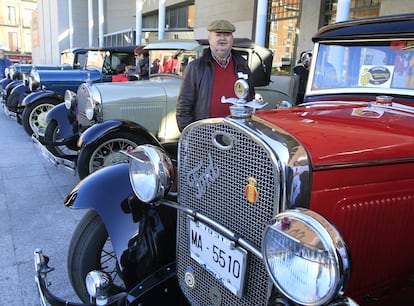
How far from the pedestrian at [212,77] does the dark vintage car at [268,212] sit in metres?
1.00

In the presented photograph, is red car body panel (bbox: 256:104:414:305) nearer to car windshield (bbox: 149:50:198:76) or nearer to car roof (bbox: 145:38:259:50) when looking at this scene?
car roof (bbox: 145:38:259:50)

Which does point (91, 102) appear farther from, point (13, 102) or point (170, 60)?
point (13, 102)

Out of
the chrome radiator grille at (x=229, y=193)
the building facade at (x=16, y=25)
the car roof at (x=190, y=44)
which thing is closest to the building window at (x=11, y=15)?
the building facade at (x=16, y=25)

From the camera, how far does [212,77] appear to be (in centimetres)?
305

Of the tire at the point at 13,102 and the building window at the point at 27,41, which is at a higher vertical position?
the building window at the point at 27,41

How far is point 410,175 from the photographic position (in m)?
1.68

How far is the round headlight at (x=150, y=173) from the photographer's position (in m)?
1.85

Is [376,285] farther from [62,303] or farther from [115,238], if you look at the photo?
[62,303]

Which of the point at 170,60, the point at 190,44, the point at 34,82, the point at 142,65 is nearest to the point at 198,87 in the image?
the point at 190,44

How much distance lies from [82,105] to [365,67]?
3.66 meters

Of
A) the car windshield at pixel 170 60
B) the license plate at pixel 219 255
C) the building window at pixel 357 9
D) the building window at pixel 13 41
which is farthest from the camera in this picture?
the building window at pixel 13 41

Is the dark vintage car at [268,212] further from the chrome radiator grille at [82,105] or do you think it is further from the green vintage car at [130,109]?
the chrome radiator grille at [82,105]

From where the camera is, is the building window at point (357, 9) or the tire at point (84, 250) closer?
the tire at point (84, 250)

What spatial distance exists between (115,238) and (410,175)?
1.46 m
